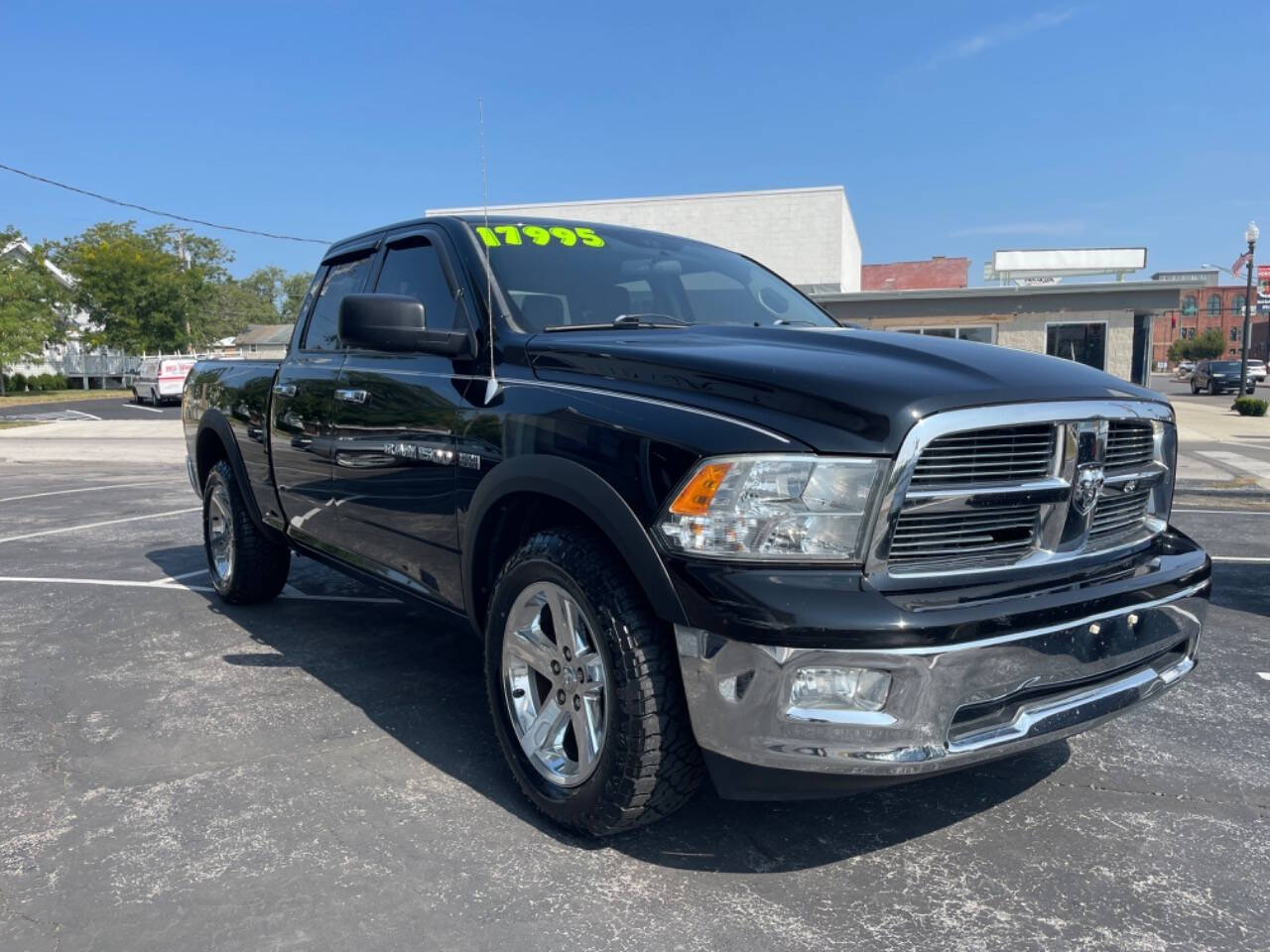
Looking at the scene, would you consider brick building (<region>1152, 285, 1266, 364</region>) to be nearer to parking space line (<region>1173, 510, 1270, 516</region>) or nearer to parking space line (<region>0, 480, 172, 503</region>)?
parking space line (<region>1173, 510, 1270, 516</region>)

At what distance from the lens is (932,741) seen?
2334mm

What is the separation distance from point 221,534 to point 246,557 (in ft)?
1.40

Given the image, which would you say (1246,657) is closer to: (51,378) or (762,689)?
(762,689)

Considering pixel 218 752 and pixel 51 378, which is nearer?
pixel 218 752

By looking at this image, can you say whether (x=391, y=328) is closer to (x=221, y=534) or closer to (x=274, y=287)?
(x=221, y=534)

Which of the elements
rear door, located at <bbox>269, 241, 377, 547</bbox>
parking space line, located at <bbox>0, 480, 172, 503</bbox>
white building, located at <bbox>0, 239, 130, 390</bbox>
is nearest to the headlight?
rear door, located at <bbox>269, 241, 377, 547</bbox>

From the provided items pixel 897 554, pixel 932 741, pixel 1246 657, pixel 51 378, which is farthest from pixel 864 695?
pixel 51 378

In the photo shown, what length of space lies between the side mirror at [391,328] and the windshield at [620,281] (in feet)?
0.84

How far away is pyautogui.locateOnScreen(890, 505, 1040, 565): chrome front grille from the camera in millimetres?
2400

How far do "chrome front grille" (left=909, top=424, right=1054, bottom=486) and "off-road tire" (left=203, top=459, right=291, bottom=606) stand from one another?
3917mm

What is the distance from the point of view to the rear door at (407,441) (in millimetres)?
3473

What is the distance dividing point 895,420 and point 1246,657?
3313mm

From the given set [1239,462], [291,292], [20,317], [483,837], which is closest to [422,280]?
[483,837]

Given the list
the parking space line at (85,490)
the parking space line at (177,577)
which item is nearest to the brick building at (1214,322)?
the parking space line at (85,490)
